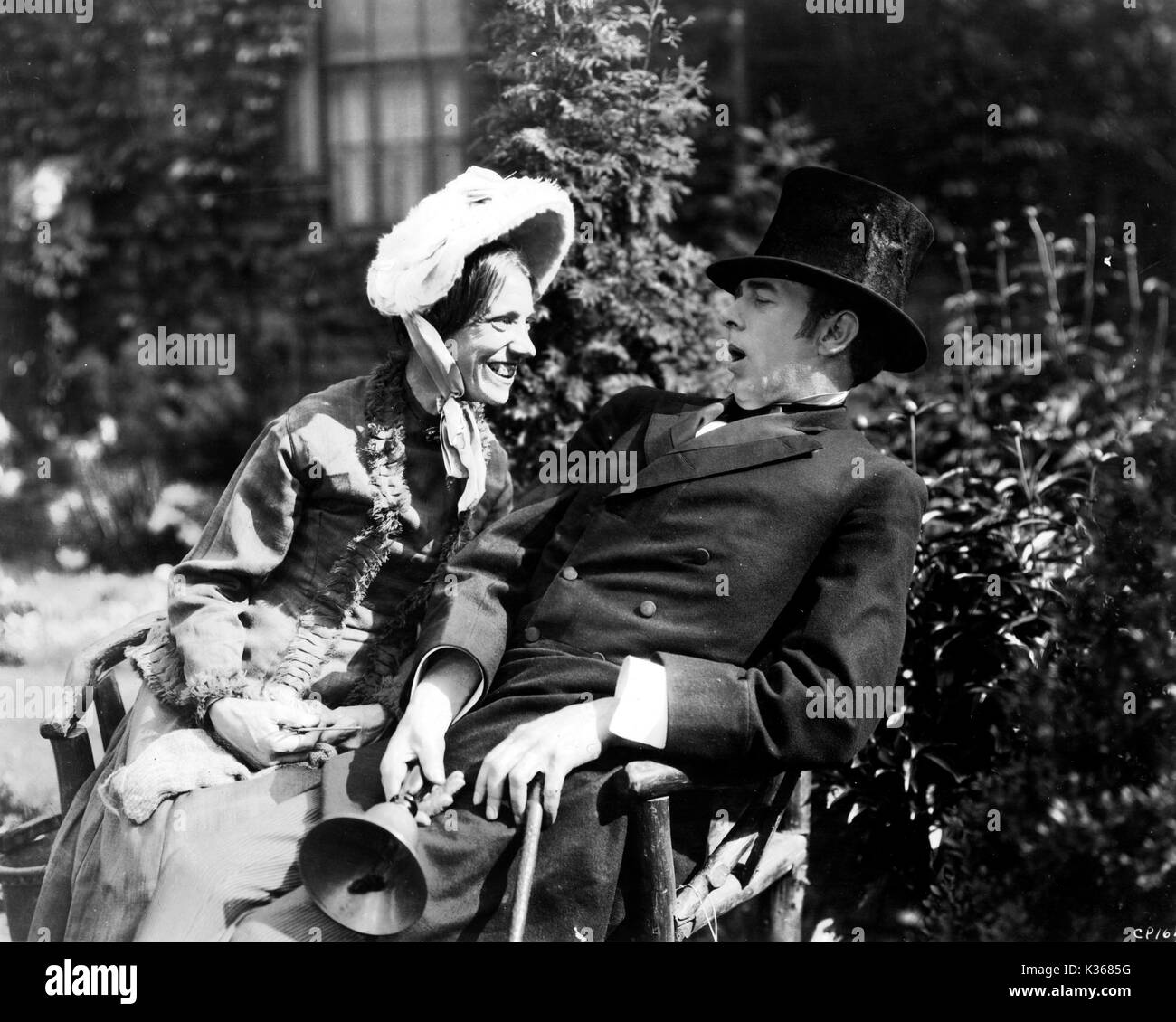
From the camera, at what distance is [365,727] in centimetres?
341

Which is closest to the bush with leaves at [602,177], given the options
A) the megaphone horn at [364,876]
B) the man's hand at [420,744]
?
the man's hand at [420,744]

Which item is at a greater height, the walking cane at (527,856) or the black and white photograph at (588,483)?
the black and white photograph at (588,483)

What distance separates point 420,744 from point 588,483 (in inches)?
32.1

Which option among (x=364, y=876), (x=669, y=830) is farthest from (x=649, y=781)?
(x=364, y=876)

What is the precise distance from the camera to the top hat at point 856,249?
3.37m

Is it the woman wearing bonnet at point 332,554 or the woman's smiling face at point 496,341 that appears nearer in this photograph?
the woman wearing bonnet at point 332,554

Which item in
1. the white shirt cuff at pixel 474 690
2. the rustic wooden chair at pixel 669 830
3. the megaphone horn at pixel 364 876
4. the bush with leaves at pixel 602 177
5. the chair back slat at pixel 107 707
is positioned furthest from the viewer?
the bush with leaves at pixel 602 177

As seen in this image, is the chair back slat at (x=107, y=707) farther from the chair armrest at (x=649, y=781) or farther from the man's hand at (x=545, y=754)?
the chair armrest at (x=649, y=781)

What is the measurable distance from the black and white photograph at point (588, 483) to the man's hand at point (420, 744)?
0.01 m

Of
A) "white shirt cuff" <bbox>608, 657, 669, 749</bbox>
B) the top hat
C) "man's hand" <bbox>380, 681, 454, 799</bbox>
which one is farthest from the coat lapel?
"man's hand" <bbox>380, 681, 454, 799</bbox>

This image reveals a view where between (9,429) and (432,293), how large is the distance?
147 centimetres

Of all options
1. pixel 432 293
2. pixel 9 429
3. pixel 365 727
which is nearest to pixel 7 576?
pixel 9 429

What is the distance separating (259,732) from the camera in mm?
3275

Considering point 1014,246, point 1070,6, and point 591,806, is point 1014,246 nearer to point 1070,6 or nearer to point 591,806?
point 1070,6
